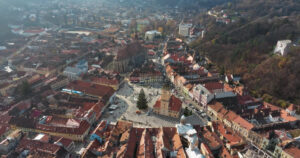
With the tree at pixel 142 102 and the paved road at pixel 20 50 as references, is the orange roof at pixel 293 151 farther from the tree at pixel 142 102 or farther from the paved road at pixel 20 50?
the paved road at pixel 20 50

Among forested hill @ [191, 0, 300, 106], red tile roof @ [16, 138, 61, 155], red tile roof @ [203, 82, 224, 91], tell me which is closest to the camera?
red tile roof @ [16, 138, 61, 155]

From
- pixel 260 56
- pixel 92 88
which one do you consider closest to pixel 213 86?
pixel 260 56

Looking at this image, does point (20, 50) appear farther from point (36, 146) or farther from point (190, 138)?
point (190, 138)

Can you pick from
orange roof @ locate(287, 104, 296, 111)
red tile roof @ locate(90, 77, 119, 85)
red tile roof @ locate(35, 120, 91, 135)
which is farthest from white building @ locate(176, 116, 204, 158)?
red tile roof @ locate(90, 77, 119, 85)

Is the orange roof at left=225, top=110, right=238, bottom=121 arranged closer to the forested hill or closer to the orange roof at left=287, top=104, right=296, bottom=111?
the orange roof at left=287, top=104, right=296, bottom=111

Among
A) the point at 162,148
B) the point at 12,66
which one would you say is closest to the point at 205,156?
the point at 162,148
